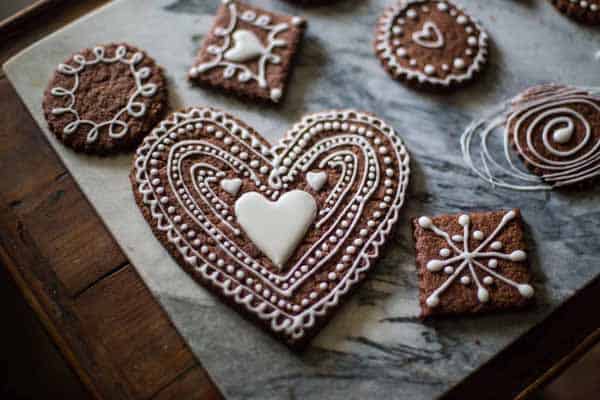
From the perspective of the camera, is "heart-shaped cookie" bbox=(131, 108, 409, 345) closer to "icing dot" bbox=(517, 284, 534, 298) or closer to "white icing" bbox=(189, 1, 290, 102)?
"white icing" bbox=(189, 1, 290, 102)

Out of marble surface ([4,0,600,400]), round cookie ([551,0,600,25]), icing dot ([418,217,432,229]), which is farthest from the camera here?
round cookie ([551,0,600,25])

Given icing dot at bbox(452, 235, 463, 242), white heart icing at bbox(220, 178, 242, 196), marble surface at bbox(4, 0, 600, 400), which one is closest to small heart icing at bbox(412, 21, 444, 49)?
marble surface at bbox(4, 0, 600, 400)

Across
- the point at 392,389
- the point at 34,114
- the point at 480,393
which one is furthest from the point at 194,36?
the point at 480,393

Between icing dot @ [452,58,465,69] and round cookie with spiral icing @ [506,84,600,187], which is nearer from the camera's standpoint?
round cookie with spiral icing @ [506,84,600,187]

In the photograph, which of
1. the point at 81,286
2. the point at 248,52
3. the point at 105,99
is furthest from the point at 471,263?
the point at 105,99

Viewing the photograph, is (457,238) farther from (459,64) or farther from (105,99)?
(105,99)

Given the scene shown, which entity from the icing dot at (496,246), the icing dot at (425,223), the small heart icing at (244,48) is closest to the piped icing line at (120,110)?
the small heart icing at (244,48)
